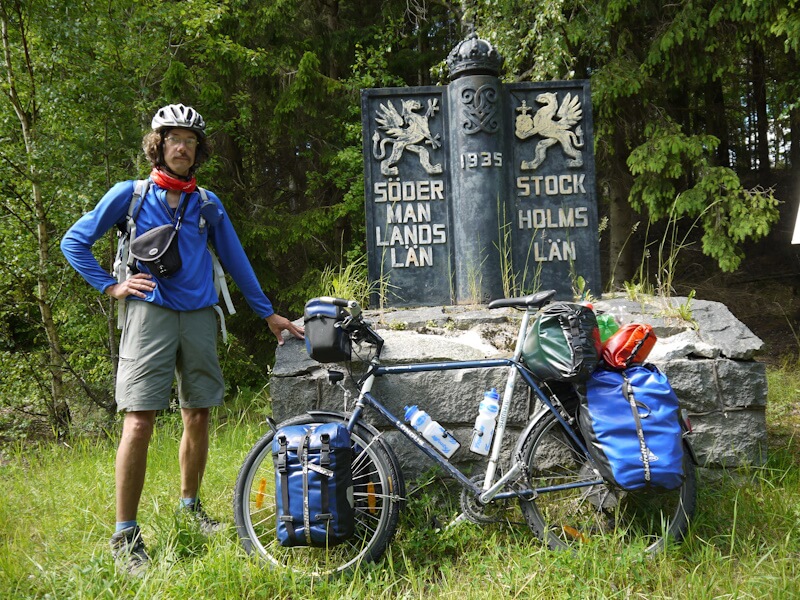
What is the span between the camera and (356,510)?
298cm

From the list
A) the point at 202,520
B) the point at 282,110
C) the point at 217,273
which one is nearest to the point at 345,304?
the point at 217,273

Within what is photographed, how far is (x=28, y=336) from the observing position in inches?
336

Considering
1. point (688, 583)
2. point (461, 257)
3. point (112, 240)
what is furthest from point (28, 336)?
point (688, 583)

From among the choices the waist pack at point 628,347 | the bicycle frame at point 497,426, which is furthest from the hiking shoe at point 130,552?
the waist pack at point 628,347

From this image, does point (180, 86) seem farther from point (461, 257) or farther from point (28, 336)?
point (461, 257)

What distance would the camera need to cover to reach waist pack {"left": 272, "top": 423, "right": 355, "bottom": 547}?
2768 millimetres

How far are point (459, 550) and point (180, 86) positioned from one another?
24.7 ft

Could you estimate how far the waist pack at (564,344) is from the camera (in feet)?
9.61

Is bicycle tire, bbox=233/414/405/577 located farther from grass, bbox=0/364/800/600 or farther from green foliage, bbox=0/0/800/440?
green foliage, bbox=0/0/800/440

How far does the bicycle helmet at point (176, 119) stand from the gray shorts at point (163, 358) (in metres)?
0.83

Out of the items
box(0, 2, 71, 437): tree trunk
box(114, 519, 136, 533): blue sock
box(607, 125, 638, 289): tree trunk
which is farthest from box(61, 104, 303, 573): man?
box(607, 125, 638, 289): tree trunk

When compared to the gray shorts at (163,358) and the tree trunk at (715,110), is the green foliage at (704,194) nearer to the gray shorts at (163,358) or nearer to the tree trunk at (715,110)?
the tree trunk at (715,110)

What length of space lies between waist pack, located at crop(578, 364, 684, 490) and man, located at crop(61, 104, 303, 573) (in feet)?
5.73

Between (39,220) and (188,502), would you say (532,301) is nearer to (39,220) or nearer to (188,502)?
(188,502)
